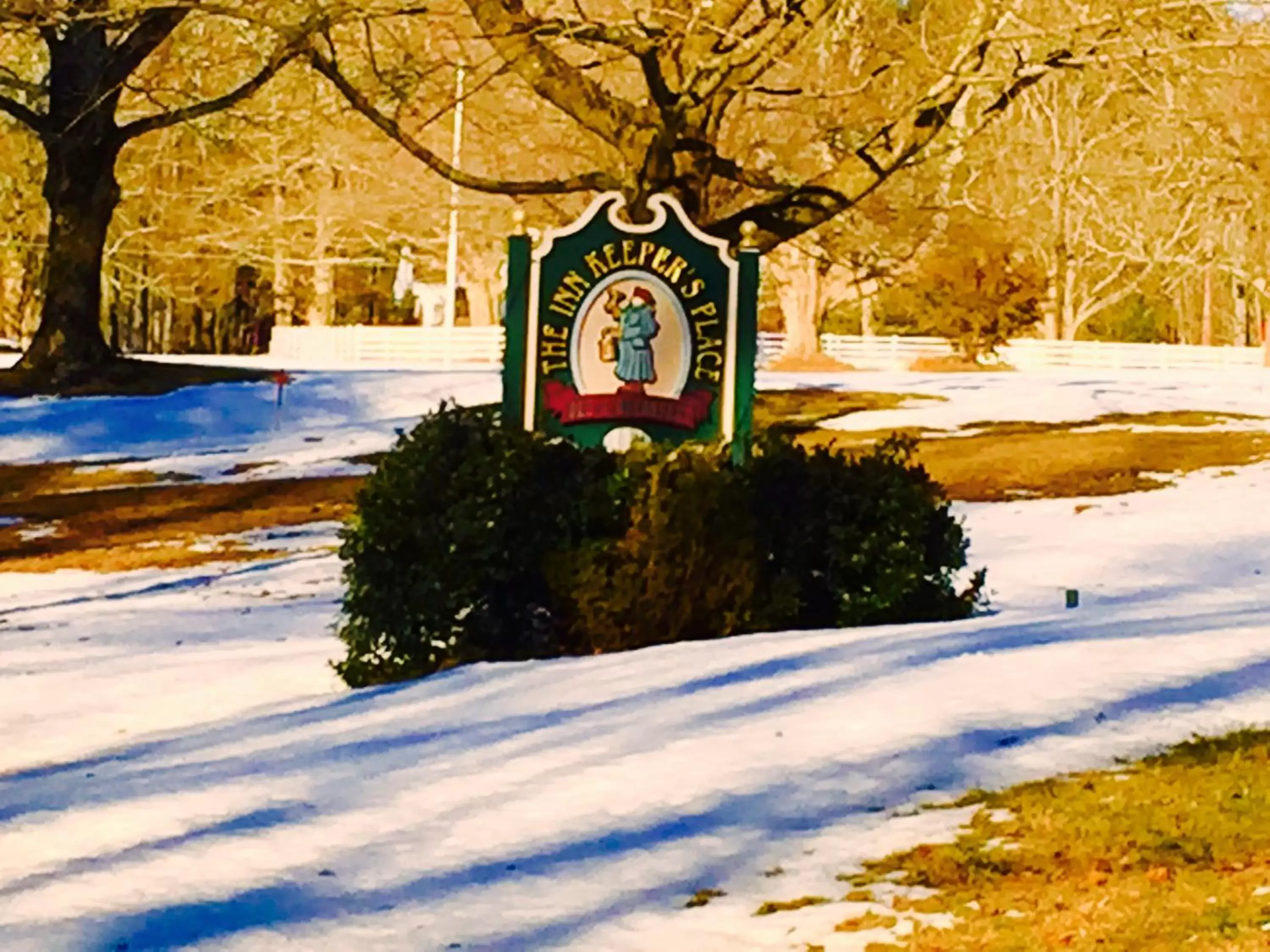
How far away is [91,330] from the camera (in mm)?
31297

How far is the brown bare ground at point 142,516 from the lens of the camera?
59.4 ft

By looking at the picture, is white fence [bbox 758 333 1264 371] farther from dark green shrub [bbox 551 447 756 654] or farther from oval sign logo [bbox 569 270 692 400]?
dark green shrub [bbox 551 447 756 654]

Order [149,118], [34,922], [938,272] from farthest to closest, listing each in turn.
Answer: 1. [938,272]
2. [149,118]
3. [34,922]

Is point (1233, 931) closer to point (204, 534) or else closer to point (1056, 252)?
point (204, 534)

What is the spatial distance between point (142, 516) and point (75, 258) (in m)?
11.4

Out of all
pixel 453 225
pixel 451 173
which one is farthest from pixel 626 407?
pixel 453 225

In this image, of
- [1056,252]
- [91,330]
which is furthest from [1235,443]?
[1056,252]

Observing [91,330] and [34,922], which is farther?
[91,330]

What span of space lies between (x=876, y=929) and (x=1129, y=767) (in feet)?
6.04

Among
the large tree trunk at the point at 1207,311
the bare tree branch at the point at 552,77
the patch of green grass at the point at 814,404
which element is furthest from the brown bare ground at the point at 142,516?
the large tree trunk at the point at 1207,311

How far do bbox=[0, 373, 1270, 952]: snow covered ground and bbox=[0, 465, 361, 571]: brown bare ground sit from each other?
5.00 metres

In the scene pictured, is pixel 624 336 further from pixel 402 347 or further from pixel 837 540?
pixel 402 347

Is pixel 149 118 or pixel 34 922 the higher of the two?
pixel 149 118

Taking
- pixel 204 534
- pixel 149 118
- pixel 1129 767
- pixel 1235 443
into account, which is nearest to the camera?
pixel 1129 767
